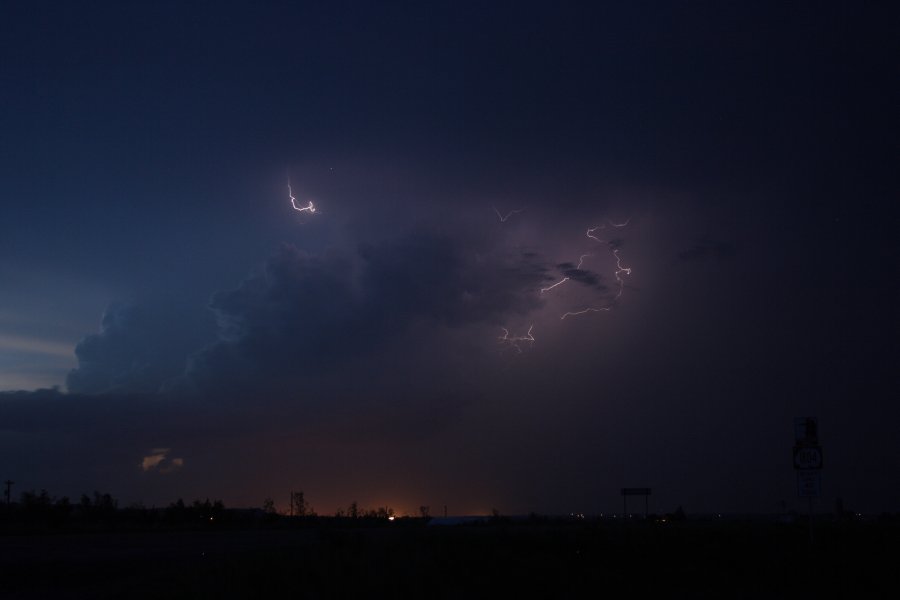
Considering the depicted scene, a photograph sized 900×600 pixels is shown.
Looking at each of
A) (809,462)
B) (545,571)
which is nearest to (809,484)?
(809,462)

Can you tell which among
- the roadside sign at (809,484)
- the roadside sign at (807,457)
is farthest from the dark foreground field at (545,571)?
the roadside sign at (807,457)

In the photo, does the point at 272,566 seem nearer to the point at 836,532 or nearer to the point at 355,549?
the point at 355,549

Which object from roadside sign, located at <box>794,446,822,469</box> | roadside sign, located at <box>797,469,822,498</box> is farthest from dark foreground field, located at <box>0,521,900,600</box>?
roadside sign, located at <box>794,446,822,469</box>

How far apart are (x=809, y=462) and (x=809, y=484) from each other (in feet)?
1.75

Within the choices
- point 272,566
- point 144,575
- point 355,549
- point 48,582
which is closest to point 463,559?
point 272,566

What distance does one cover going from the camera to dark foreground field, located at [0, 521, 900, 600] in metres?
17.3

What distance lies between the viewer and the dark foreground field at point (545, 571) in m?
17.3

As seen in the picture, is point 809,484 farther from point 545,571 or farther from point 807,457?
point 545,571

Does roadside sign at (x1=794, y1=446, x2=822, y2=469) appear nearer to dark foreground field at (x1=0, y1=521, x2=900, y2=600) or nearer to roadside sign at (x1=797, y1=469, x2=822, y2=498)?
roadside sign at (x1=797, y1=469, x2=822, y2=498)

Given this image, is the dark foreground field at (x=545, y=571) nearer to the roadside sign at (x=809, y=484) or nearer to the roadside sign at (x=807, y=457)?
the roadside sign at (x=809, y=484)

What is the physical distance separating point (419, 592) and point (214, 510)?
99.1m

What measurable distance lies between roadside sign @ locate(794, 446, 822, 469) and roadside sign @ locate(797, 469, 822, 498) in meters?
0.15

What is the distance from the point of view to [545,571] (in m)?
19.6

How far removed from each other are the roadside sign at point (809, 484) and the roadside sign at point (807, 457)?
0.51 feet
